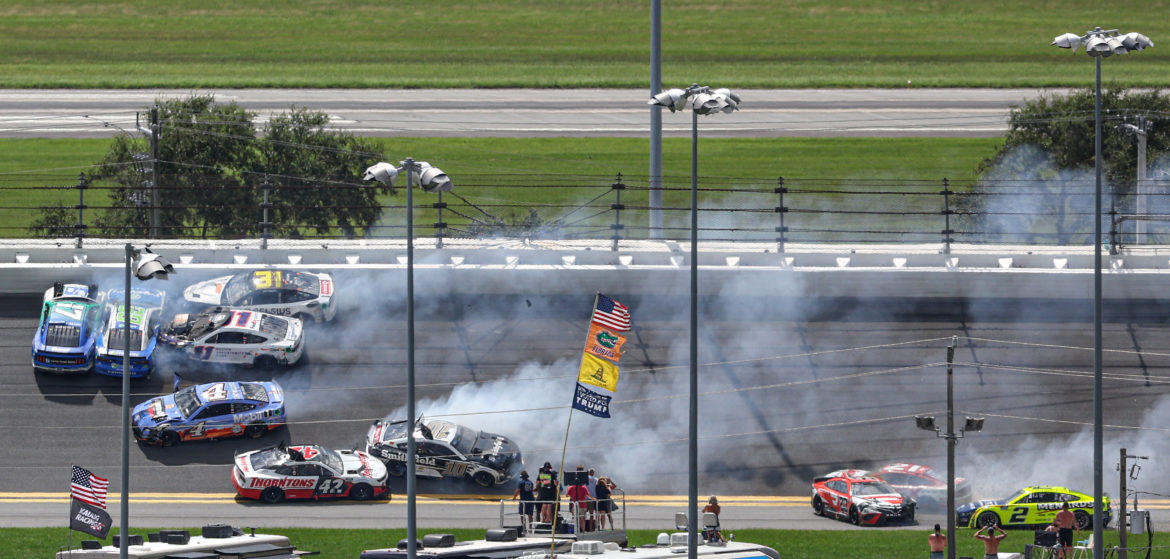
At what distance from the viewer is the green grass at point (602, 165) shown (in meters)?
49.3

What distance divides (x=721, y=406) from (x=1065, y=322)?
338 inches

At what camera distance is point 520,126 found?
56.4 m

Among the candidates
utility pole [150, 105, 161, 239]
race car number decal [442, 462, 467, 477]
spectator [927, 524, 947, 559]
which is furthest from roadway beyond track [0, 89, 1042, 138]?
spectator [927, 524, 947, 559]

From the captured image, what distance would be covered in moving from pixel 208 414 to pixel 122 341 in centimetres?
324

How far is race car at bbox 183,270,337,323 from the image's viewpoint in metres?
33.0

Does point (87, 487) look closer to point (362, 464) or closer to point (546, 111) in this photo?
point (362, 464)

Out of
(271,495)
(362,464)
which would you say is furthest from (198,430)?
(362,464)

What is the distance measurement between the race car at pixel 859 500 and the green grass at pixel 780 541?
493 mm

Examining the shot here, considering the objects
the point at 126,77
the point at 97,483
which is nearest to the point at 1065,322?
the point at 97,483

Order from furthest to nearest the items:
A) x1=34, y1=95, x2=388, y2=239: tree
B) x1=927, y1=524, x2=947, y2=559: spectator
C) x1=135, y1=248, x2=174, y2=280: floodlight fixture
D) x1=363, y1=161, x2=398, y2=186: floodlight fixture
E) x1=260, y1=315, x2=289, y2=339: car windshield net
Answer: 1. x1=34, y1=95, x2=388, y2=239: tree
2. x1=260, y1=315, x2=289, y2=339: car windshield net
3. x1=927, y1=524, x2=947, y2=559: spectator
4. x1=135, y1=248, x2=174, y2=280: floodlight fixture
5. x1=363, y1=161, x2=398, y2=186: floodlight fixture

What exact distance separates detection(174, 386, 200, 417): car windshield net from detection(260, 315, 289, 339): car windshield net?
7.91ft

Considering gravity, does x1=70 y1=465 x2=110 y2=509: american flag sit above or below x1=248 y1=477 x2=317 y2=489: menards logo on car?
above

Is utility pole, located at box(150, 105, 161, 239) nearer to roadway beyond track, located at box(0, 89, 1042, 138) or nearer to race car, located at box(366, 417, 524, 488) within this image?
roadway beyond track, located at box(0, 89, 1042, 138)

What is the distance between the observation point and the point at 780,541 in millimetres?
25422
